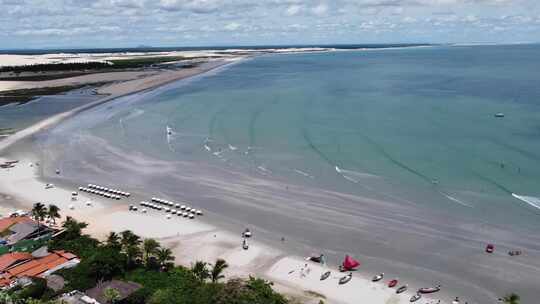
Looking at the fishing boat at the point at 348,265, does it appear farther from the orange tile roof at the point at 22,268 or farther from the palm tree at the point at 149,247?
the orange tile roof at the point at 22,268

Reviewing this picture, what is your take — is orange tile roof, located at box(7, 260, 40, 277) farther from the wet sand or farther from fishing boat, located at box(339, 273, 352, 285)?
fishing boat, located at box(339, 273, 352, 285)

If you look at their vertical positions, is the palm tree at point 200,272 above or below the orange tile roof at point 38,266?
above

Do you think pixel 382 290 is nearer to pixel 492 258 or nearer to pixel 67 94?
pixel 492 258

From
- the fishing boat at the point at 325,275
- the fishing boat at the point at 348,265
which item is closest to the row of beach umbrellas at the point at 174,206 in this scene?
the fishing boat at the point at 325,275

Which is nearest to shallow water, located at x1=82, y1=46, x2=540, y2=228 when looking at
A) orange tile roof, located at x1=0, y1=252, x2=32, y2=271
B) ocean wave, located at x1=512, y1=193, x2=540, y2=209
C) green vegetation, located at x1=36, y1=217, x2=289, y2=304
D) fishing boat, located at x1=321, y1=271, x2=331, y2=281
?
ocean wave, located at x1=512, y1=193, x2=540, y2=209

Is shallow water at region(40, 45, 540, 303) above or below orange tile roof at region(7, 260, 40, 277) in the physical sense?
above

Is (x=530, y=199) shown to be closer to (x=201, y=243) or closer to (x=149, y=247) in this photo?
(x=201, y=243)

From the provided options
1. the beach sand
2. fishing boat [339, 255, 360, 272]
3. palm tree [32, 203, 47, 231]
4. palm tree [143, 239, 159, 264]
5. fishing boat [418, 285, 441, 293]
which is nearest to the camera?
fishing boat [418, 285, 441, 293]

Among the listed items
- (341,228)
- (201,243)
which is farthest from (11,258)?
(341,228)
